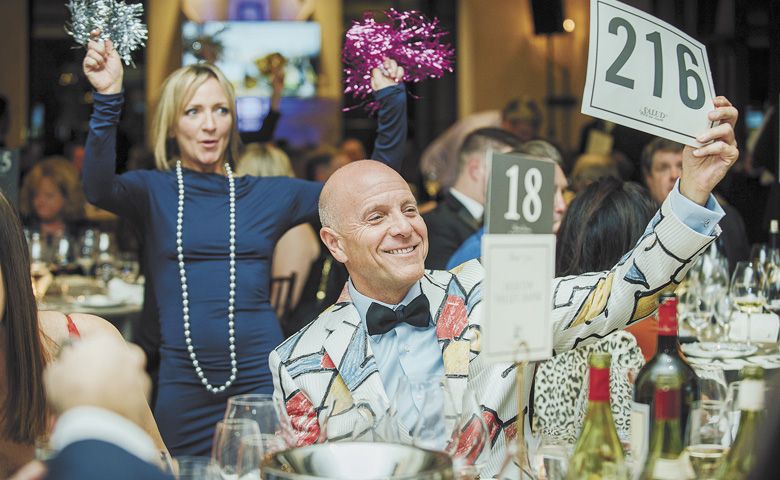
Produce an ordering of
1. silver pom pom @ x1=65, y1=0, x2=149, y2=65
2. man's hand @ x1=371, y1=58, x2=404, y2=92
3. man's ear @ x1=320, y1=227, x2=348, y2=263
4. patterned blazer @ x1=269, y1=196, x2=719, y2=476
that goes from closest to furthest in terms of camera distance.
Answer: patterned blazer @ x1=269, y1=196, x2=719, y2=476 < man's ear @ x1=320, y1=227, x2=348, y2=263 < silver pom pom @ x1=65, y1=0, x2=149, y2=65 < man's hand @ x1=371, y1=58, x2=404, y2=92

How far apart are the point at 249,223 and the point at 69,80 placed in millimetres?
11189

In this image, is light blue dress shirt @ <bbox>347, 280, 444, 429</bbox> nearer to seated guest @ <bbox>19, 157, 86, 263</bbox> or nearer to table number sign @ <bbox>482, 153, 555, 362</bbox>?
table number sign @ <bbox>482, 153, 555, 362</bbox>

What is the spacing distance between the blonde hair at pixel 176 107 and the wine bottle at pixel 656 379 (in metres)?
1.92

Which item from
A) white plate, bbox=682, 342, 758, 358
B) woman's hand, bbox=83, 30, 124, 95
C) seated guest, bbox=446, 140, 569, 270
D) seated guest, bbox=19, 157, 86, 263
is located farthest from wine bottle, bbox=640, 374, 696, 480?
seated guest, bbox=19, 157, 86, 263

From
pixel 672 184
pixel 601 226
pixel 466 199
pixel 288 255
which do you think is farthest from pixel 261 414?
pixel 672 184

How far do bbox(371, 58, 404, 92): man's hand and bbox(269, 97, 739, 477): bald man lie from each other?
26.3 inches

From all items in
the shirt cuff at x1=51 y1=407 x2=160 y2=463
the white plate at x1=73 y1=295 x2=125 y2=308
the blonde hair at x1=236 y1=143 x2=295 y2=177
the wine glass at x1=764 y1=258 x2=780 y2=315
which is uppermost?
the blonde hair at x1=236 y1=143 x2=295 y2=177

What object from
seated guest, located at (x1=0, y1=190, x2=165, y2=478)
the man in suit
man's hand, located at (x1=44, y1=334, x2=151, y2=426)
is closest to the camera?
man's hand, located at (x1=44, y1=334, x2=151, y2=426)

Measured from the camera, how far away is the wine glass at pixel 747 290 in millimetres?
3770

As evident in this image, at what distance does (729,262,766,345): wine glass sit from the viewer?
377cm

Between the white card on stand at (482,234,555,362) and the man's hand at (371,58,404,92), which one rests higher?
the man's hand at (371,58,404,92)

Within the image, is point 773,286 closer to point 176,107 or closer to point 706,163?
point 706,163

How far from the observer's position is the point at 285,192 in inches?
136

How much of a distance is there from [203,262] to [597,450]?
189 cm
